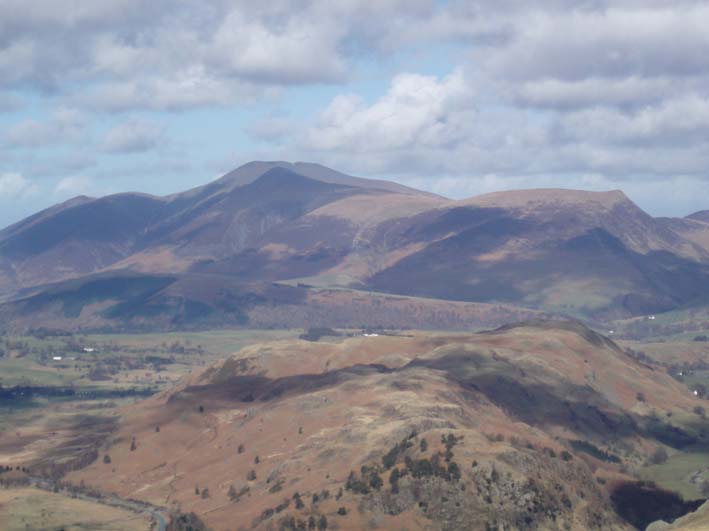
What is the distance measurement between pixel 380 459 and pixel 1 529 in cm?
6142

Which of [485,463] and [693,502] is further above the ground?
[485,463]

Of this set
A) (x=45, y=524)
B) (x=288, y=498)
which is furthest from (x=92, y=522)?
(x=288, y=498)

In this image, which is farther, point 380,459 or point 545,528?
point 380,459

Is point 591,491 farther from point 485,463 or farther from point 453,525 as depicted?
point 453,525

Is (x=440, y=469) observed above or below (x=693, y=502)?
above

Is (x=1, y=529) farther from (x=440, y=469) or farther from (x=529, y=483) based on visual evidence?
(x=529, y=483)

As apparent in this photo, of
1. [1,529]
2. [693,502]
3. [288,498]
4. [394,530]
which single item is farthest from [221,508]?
[693,502]

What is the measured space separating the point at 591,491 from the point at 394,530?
41.1 meters

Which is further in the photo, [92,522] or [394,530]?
[92,522]

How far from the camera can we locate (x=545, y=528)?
162 meters

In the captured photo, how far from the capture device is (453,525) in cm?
15838

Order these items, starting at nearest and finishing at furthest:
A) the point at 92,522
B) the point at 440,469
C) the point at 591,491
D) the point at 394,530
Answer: the point at 394,530
the point at 440,469
the point at 591,491
the point at 92,522

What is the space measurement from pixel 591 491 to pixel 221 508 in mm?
60615

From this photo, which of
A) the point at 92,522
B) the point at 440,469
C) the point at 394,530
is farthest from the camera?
the point at 92,522
